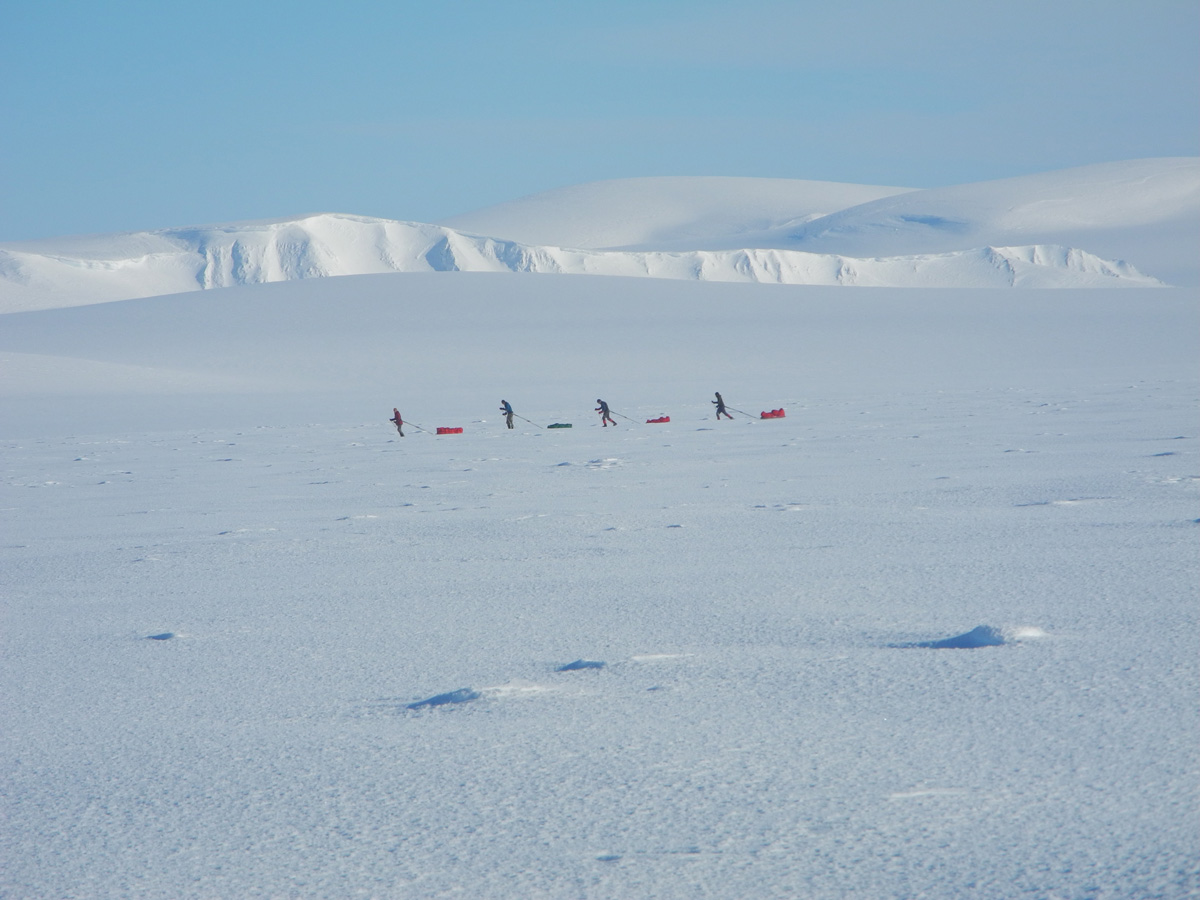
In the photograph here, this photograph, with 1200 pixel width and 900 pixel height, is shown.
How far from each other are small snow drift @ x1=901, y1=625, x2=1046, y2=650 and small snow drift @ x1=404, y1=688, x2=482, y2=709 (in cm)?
132

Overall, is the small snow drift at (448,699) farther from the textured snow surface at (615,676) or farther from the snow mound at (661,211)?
the snow mound at (661,211)

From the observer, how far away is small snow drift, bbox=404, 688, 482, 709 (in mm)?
3167

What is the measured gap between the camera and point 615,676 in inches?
132

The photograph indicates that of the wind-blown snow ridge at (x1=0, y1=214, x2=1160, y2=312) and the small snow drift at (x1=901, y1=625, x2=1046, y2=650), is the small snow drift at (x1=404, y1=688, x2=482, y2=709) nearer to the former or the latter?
the small snow drift at (x1=901, y1=625, x2=1046, y2=650)

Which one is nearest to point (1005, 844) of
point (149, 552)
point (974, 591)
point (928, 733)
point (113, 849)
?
point (928, 733)

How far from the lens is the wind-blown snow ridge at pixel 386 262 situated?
305ft

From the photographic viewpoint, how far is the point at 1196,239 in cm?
9562

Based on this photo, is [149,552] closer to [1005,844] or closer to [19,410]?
[1005,844]

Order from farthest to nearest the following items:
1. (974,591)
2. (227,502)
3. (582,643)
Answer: (227,502)
(974,591)
(582,643)

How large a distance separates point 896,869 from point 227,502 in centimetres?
666

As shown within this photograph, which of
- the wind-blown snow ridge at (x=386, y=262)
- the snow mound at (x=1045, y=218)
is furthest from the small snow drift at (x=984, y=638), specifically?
the snow mound at (x=1045, y=218)

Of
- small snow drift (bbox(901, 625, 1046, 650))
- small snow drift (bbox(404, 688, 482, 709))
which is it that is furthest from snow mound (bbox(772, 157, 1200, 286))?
small snow drift (bbox(404, 688, 482, 709))

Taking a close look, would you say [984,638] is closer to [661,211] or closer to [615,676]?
[615,676]

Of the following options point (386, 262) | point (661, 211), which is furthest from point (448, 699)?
point (661, 211)
